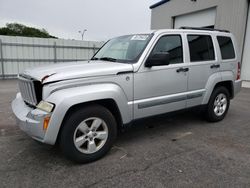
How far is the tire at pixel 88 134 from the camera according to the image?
2.78m

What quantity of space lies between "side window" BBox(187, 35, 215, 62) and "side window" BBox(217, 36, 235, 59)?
0.35 m

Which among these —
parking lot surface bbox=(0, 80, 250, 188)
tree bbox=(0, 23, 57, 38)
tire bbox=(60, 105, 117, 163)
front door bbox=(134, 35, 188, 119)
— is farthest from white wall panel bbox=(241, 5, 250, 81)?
tree bbox=(0, 23, 57, 38)

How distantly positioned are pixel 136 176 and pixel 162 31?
8.01 feet

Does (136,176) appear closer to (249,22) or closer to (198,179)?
(198,179)

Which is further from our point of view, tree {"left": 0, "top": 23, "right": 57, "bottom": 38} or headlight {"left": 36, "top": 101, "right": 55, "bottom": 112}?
tree {"left": 0, "top": 23, "right": 57, "bottom": 38}

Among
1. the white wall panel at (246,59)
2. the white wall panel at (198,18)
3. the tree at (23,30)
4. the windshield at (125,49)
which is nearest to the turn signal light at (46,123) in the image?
the windshield at (125,49)

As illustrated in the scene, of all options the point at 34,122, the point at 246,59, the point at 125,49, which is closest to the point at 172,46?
the point at 125,49

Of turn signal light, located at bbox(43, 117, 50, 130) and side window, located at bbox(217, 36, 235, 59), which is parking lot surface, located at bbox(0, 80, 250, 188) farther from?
side window, located at bbox(217, 36, 235, 59)

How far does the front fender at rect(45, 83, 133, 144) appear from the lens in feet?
8.59

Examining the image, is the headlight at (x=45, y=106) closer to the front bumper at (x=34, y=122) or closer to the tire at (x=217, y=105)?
the front bumper at (x=34, y=122)

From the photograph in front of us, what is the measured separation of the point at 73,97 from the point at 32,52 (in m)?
11.2

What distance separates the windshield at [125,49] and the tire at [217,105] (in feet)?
6.75

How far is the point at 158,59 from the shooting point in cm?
323

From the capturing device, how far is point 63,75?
2.75 m
